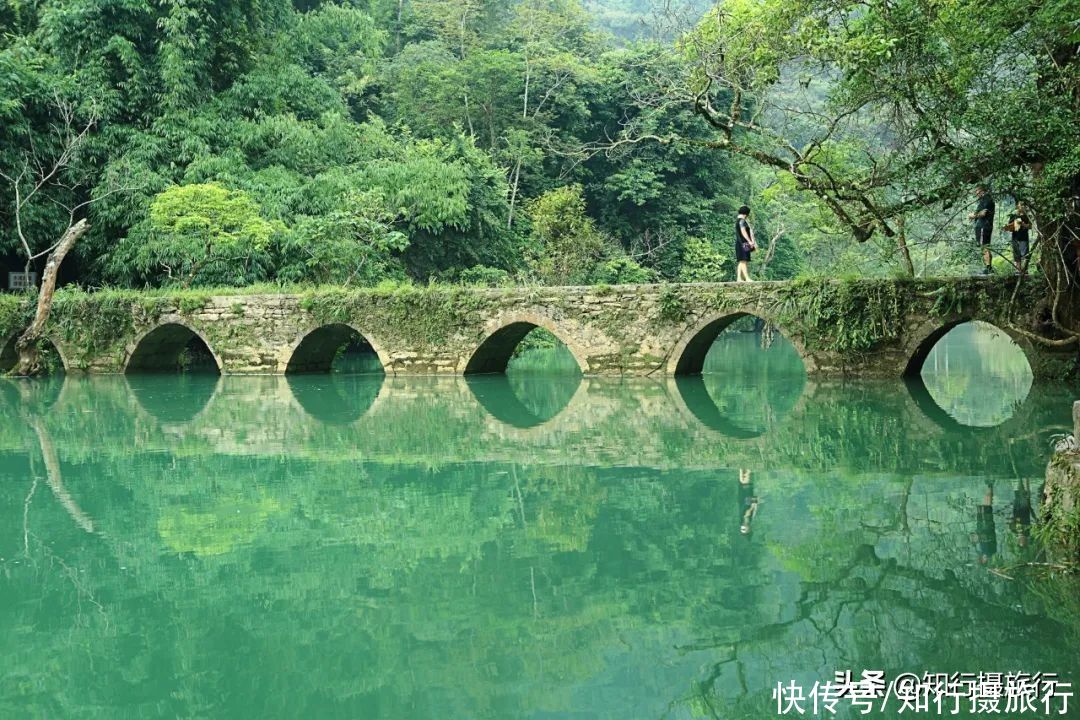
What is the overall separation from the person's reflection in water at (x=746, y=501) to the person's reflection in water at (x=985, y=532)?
1271 millimetres

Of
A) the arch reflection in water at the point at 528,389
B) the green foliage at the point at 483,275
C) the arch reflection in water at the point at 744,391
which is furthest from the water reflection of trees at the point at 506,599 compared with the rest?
the green foliage at the point at 483,275

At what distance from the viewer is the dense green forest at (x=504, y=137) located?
1216 cm

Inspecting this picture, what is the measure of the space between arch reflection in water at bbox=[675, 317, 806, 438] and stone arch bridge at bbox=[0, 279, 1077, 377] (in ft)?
2.46

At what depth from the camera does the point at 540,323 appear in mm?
Answer: 17172

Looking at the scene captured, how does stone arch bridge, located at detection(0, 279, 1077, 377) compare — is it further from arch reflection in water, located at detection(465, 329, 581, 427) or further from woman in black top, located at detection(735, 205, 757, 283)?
arch reflection in water, located at detection(465, 329, 581, 427)

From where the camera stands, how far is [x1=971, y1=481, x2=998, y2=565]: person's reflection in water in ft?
18.1

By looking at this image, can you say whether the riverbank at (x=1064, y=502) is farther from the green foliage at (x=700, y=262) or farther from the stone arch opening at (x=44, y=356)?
the green foliage at (x=700, y=262)

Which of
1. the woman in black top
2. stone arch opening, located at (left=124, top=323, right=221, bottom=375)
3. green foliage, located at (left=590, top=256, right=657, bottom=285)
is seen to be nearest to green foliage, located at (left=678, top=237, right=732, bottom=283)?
green foliage, located at (left=590, top=256, right=657, bottom=285)

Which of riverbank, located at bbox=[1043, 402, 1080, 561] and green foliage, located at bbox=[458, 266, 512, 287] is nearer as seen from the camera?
riverbank, located at bbox=[1043, 402, 1080, 561]

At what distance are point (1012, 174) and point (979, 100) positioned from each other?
102 centimetres

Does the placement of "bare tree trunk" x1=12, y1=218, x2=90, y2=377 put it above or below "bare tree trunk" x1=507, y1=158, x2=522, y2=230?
below

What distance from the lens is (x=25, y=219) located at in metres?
21.5

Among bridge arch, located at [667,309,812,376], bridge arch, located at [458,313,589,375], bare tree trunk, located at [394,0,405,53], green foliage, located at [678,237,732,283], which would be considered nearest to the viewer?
bridge arch, located at [667,309,812,376]

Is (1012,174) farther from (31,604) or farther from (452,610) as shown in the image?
(31,604)
